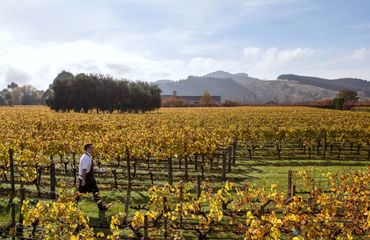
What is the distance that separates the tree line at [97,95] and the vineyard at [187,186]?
138 feet

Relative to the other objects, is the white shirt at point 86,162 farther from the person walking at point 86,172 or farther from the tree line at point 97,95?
the tree line at point 97,95

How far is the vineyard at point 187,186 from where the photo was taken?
7996mm

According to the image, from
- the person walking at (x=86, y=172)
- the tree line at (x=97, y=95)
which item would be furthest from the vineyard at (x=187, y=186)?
the tree line at (x=97, y=95)

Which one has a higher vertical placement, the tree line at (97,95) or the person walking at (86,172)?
the tree line at (97,95)

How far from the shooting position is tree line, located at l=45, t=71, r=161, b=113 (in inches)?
2859

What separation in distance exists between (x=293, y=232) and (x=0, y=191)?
11602 mm

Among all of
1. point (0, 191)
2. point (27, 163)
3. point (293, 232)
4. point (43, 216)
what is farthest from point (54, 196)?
point (293, 232)

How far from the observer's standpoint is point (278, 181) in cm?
1884

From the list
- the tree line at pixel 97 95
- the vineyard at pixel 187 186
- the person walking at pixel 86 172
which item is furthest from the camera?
the tree line at pixel 97 95

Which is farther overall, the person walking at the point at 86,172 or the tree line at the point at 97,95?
the tree line at the point at 97,95

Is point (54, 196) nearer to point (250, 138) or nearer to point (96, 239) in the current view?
point (96, 239)

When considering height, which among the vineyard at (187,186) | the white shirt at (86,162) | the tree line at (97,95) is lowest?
the vineyard at (187,186)

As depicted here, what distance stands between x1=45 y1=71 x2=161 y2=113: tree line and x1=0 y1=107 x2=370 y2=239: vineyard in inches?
1659

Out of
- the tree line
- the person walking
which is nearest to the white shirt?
the person walking
